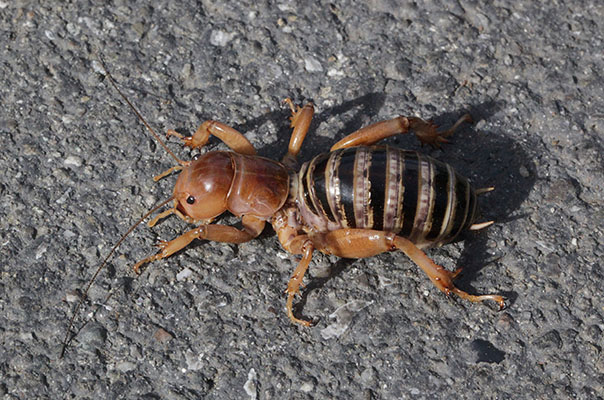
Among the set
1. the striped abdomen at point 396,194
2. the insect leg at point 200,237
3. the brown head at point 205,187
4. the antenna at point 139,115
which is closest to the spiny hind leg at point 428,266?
the striped abdomen at point 396,194

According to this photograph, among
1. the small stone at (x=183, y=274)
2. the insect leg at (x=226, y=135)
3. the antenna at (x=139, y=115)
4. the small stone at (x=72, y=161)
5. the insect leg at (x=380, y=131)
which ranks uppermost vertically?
the insect leg at (x=380, y=131)

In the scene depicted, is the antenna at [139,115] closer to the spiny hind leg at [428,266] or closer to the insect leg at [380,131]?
the insect leg at [380,131]

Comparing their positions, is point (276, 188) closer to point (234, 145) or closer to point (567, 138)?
point (234, 145)

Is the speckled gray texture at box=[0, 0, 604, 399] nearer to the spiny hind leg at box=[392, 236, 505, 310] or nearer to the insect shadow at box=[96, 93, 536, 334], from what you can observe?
the insect shadow at box=[96, 93, 536, 334]

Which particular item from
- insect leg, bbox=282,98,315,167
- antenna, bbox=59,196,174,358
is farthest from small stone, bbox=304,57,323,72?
antenna, bbox=59,196,174,358

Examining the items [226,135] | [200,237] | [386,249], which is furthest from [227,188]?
[386,249]

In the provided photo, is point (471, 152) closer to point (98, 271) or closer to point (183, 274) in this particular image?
point (183, 274)
